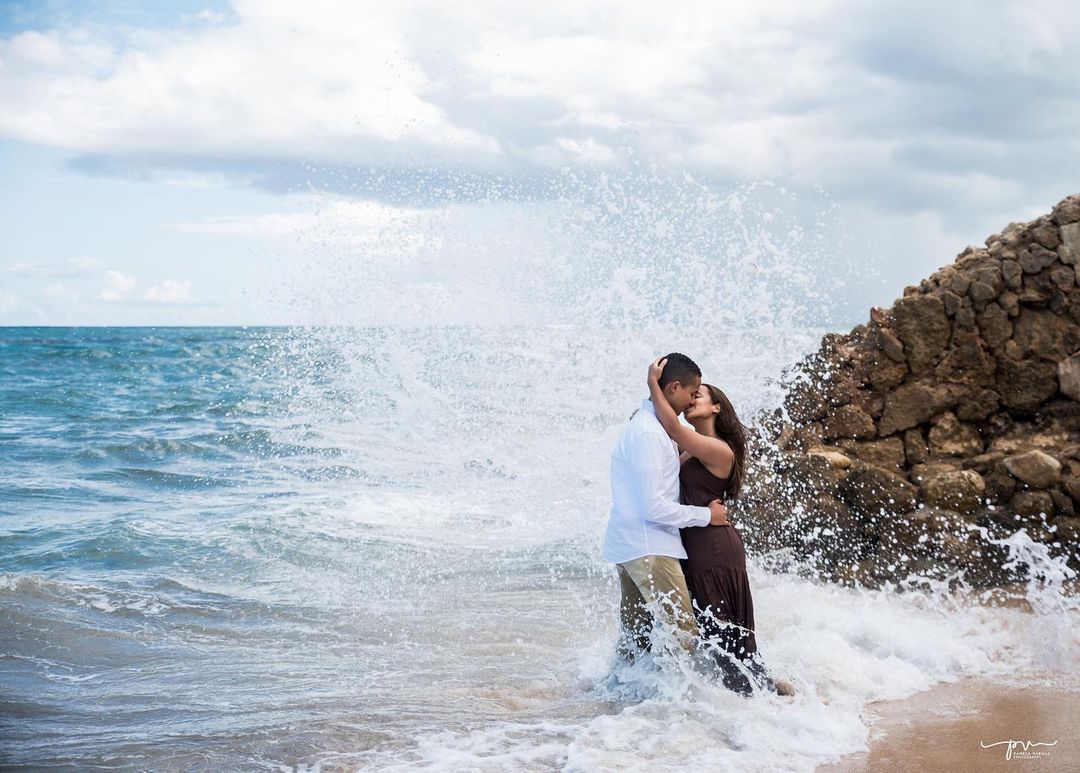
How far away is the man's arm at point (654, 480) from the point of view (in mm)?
4887

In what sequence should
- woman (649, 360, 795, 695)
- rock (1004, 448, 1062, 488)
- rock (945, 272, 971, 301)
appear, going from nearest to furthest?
woman (649, 360, 795, 695) → rock (1004, 448, 1062, 488) → rock (945, 272, 971, 301)

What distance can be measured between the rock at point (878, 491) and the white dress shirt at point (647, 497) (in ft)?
9.53

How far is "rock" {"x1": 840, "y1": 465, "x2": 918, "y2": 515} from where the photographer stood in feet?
24.2

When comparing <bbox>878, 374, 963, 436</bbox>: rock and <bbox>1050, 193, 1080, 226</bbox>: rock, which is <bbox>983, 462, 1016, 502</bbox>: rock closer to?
<bbox>878, 374, 963, 436</bbox>: rock

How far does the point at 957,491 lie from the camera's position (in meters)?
7.23

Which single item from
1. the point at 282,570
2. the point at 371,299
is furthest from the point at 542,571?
the point at 371,299

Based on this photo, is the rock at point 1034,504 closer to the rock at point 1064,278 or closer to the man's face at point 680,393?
the rock at point 1064,278

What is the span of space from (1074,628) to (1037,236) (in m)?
3.26

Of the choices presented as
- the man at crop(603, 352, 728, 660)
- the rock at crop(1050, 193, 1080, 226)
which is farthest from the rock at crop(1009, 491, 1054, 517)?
the man at crop(603, 352, 728, 660)

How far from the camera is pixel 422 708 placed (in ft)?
17.2

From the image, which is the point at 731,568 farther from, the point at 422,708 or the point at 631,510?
the point at 422,708

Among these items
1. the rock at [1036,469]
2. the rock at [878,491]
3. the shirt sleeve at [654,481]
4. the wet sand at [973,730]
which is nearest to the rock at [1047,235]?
the rock at [1036,469]

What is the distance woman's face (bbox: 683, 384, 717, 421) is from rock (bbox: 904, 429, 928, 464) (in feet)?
11.1

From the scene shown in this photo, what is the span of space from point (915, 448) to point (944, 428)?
28 cm
